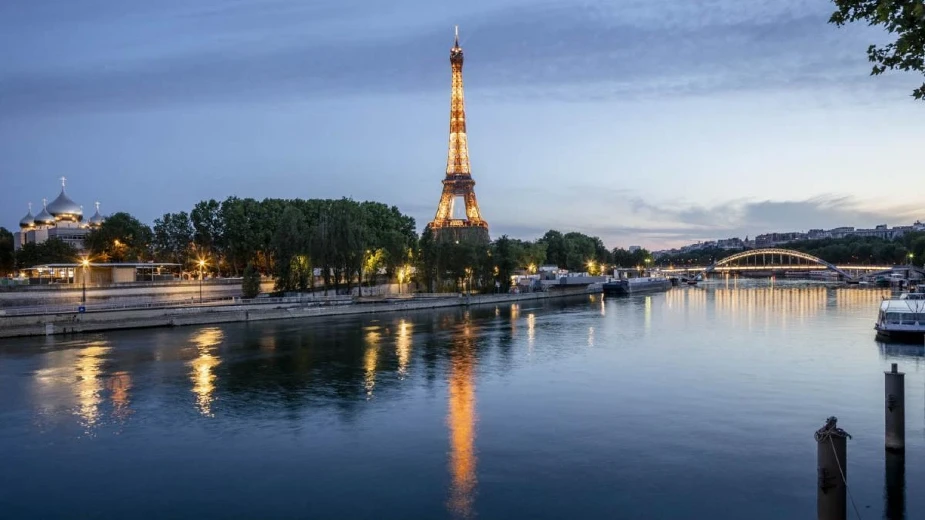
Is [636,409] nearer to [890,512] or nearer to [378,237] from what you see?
[890,512]

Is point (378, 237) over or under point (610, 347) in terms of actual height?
over

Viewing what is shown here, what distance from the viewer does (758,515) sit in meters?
12.2

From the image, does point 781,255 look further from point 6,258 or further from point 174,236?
point 6,258

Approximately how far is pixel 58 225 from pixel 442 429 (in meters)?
88.7

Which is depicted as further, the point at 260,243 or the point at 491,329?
the point at 260,243

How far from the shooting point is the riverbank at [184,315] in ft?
132

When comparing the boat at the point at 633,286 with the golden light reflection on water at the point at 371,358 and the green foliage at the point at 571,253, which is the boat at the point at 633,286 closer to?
the green foliage at the point at 571,253

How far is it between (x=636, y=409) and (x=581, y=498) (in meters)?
7.69

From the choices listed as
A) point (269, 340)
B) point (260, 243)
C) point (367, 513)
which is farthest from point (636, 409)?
point (260, 243)

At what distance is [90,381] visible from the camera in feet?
82.3

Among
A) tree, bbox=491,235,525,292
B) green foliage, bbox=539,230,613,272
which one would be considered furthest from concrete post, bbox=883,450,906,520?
green foliage, bbox=539,230,613,272

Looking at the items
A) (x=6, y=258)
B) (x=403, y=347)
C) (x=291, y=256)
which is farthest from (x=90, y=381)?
(x=6, y=258)

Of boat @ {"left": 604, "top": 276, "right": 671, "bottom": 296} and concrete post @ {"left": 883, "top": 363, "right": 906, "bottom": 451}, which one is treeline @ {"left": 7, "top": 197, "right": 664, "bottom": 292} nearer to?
boat @ {"left": 604, "top": 276, "right": 671, "bottom": 296}

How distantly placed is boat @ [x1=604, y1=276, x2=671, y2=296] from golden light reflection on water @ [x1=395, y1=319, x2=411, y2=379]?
50962 millimetres
